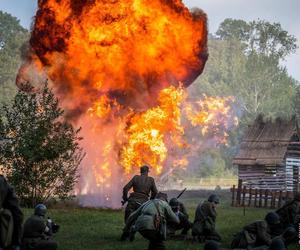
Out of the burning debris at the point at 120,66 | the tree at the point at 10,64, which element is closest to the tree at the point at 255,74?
the tree at the point at 10,64

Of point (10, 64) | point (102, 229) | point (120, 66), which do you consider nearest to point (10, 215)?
point (102, 229)

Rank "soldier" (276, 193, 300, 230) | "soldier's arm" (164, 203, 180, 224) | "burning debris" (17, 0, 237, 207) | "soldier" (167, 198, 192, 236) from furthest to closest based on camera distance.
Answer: "burning debris" (17, 0, 237, 207), "soldier" (167, 198, 192, 236), "soldier" (276, 193, 300, 230), "soldier's arm" (164, 203, 180, 224)

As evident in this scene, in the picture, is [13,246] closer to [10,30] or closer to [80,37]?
[80,37]

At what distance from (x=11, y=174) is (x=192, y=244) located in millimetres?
10500

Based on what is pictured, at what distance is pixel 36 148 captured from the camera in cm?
2289

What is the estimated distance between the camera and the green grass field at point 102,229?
1465 centimetres

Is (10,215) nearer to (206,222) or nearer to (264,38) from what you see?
(206,222)

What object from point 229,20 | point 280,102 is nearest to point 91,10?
point 280,102

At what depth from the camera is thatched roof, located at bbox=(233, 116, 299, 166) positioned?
38.1 m

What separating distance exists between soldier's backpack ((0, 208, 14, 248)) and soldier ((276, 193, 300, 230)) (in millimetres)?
9915

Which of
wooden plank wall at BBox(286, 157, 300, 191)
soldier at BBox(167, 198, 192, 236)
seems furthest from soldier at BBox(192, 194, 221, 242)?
wooden plank wall at BBox(286, 157, 300, 191)

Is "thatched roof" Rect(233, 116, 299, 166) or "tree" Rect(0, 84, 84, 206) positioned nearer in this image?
"tree" Rect(0, 84, 84, 206)

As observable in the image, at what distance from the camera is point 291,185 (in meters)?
36.8

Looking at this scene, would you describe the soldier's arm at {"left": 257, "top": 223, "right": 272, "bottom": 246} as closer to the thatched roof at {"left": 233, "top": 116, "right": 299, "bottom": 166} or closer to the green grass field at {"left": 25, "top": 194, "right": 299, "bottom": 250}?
the green grass field at {"left": 25, "top": 194, "right": 299, "bottom": 250}
